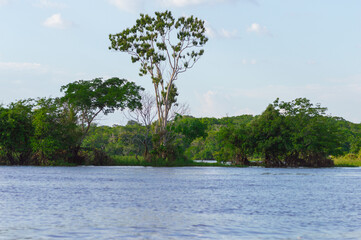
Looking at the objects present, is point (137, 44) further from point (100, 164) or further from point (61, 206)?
point (61, 206)

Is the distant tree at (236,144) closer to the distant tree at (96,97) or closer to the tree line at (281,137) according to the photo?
the tree line at (281,137)

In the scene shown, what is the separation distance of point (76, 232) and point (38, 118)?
156 ft

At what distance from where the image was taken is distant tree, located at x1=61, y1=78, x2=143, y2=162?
62.5m

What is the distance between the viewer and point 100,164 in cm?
6288

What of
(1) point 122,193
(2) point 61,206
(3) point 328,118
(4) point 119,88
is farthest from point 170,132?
(2) point 61,206

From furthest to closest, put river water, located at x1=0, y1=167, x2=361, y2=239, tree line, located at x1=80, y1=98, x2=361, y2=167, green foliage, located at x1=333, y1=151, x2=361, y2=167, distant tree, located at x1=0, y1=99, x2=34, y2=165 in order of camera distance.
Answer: green foliage, located at x1=333, y1=151, x2=361, y2=167 < tree line, located at x1=80, y1=98, x2=361, y2=167 < distant tree, located at x1=0, y1=99, x2=34, y2=165 < river water, located at x1=0, y1=167, x2=361, y2=239

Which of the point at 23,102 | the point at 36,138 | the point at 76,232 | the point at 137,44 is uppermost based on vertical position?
the point at 137,44

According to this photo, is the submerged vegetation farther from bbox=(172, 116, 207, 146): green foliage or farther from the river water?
the river water

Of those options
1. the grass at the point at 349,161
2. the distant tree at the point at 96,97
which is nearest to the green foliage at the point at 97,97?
the distant tree at the point at 96,97

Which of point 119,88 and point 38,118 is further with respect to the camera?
point 119,88

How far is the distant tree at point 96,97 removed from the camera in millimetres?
62469

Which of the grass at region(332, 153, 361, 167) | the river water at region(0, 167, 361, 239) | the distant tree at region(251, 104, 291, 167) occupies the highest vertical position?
the distant tree at region(251, 104, 291, 167)

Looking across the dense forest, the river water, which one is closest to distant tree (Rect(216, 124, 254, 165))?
the dense forest

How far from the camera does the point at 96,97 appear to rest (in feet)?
211
